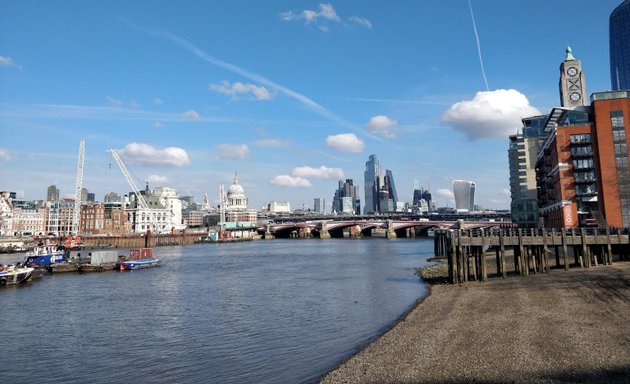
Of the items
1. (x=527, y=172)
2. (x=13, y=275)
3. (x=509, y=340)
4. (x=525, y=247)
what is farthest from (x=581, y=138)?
(x=13, y=275)

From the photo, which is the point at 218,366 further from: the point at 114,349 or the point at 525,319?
the point at 525,319

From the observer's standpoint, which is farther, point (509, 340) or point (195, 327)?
point (195, 327)

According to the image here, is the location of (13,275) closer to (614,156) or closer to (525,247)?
(525,247)

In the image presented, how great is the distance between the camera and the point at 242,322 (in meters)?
35.1

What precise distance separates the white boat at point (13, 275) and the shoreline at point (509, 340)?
54678mm

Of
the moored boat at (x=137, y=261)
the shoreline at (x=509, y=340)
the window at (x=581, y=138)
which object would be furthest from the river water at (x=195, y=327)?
the window at (x=581, y=138)

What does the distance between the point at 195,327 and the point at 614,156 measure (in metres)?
78.5

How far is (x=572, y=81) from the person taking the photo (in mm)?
169875

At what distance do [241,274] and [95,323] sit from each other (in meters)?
35.5

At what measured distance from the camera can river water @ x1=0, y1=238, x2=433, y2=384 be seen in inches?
944

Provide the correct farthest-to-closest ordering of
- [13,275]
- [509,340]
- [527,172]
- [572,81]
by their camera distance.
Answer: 1. [572,81]
2. [527,172]
3. [13,275]
4. [509,340]

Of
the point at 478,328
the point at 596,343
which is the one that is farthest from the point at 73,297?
the point at 596,343

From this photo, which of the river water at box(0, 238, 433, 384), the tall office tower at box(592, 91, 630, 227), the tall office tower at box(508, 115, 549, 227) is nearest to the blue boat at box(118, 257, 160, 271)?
the river water at box(0, 238, 433, 384)

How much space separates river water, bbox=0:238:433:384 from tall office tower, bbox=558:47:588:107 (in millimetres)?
142760
